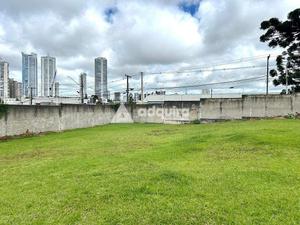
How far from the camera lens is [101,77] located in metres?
49.5

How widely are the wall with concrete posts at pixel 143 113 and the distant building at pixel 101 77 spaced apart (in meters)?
18.6

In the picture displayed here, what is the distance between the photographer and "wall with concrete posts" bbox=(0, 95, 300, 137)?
18359 mm

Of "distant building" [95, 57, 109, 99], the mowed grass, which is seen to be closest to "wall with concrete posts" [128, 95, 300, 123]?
the mowed grass

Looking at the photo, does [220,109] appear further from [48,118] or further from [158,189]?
[158,189]

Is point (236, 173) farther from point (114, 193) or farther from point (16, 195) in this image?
point (16, 195)

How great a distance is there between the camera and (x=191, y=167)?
722cm

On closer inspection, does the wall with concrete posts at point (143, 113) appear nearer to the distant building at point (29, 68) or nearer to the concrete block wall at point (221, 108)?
the concrete block wall at point (221, 108)

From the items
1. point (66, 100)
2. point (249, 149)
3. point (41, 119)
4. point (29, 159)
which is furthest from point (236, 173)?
point (66, 100)

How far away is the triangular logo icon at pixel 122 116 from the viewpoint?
30.2 meters

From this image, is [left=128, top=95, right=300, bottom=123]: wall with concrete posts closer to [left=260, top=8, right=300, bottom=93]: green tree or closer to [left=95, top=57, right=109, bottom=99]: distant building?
[left=260, top=8, right=300, bottom=93]: green tree

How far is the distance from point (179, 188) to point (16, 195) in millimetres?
2709

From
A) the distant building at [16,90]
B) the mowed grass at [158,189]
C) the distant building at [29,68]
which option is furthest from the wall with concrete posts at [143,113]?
the distant building at [16,90]

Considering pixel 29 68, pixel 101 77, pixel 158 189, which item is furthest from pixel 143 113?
pixel 158 189

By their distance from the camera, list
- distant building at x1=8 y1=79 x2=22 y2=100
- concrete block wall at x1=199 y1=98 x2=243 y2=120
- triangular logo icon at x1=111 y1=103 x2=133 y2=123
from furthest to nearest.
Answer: distant building at x1=8 y1=79 x2=22 y2=100 → triangular logo icon at x1=111 y1=103 x2=133 y2=123 → concrete block wall at x1=199 y1=98 x2=243 y2=120
